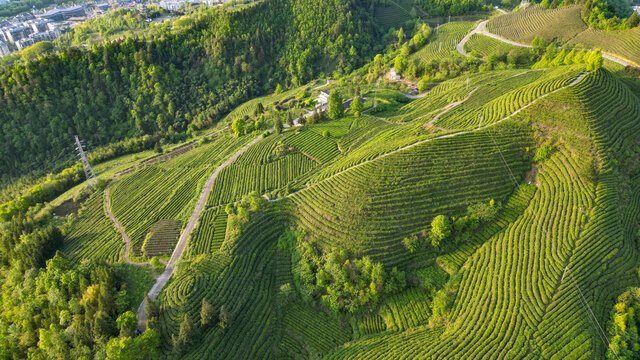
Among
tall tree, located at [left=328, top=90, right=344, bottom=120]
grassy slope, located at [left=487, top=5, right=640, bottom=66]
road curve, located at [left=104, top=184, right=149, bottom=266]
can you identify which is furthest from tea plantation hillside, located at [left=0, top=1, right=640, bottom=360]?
grassy slope, located at [left=487, top=5, right=640, bottom=66]

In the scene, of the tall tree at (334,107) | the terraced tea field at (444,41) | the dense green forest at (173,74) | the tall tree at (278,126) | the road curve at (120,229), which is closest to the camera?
the road curve at (120,229)

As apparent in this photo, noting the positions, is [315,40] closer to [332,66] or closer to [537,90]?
[332,66]

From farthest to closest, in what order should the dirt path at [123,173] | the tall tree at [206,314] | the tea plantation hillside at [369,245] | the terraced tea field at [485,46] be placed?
the terraced tea field at [485,46], the dirt path at [123,173], the tall tree at [206,314], the tea plantation hillside at [369,245]

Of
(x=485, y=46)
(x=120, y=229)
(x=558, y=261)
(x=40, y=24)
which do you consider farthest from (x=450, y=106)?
(x=40, y=24)

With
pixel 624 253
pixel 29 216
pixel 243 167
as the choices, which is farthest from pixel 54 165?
pixel 624 253

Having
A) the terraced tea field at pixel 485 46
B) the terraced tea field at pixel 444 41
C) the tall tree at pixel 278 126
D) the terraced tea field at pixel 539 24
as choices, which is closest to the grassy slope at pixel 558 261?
the tall tree at pixel 278 126

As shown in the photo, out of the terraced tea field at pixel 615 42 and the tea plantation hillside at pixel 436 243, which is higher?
the terraced tea field at pixel 615 42

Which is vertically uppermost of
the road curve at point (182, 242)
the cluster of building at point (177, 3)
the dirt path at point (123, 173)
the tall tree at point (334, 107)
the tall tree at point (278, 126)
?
the cluster of building at point (177, 3)

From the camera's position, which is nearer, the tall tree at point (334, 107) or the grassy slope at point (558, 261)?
the grassy slope at point (558, 261)

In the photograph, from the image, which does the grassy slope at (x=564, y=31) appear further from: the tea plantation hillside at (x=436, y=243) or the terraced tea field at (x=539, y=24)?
the tea plantation hillside at (x=436, y=243)
